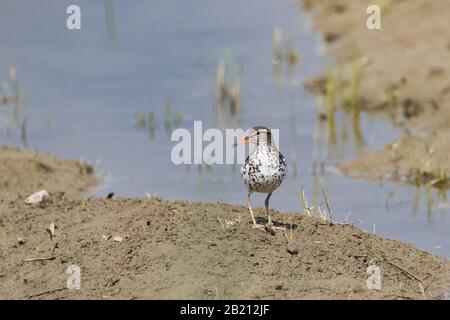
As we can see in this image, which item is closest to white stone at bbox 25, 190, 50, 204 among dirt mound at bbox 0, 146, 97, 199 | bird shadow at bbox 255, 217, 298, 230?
dirt mound at bbox 0, 146, 97, 199

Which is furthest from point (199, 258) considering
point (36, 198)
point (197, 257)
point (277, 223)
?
point (36, 198)

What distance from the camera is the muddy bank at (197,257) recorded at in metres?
8.04

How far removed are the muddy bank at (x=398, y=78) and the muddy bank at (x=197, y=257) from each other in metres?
3.12

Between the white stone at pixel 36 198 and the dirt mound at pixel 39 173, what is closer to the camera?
the white stone at pixel 36 198

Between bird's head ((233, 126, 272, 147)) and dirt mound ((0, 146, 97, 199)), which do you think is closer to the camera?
bird's head ((233, 126, 272, 147))

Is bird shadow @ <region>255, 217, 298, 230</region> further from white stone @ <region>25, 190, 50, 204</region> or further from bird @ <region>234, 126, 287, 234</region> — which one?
white stone @ <region>25, 190, 50, 204</region>

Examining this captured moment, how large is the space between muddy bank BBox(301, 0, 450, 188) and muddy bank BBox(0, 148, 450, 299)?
312 cm

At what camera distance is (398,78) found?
1512 centimetres

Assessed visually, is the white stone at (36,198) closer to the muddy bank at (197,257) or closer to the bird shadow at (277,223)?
the muddy bank at (197,257)

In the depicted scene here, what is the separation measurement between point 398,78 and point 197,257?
7.25m

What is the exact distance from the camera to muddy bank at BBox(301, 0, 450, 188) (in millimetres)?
12680

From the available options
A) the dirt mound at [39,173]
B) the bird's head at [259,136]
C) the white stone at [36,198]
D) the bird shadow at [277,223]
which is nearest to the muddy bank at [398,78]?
the dirt mound at [39,173]
